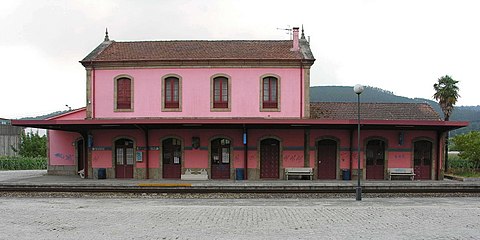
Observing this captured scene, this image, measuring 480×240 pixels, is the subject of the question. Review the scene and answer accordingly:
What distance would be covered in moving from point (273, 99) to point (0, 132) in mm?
37031

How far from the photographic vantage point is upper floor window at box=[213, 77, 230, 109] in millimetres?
22953

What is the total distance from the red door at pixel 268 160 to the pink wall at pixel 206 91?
1582 mm

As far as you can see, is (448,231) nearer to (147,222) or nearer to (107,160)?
(147,222)

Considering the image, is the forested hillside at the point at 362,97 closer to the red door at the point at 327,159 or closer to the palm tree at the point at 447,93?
the palm tree at the point at 447,93

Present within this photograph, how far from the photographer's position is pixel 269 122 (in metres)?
20.2

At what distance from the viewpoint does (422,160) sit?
74.6 ft

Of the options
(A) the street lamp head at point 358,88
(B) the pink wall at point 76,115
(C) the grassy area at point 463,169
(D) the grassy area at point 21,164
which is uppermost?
(A) the street lamp head at point 358,88

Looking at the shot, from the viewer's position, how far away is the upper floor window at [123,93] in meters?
23.2

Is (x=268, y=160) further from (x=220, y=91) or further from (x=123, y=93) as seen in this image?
(x=123, y=93)

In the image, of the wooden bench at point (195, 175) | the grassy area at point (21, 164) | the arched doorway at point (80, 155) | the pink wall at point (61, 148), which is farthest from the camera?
the grassy area at point (21, 164)

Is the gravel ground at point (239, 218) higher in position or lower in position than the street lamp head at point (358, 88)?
lower

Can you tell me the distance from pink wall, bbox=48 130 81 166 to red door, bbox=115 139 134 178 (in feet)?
13.8

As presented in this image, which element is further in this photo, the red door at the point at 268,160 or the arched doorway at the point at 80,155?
the arched doorway at the point at 80,155

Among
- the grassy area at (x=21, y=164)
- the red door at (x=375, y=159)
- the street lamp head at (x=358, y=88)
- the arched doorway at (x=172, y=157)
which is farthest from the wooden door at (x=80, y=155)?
the street lamp head at (x=358, y=88)
